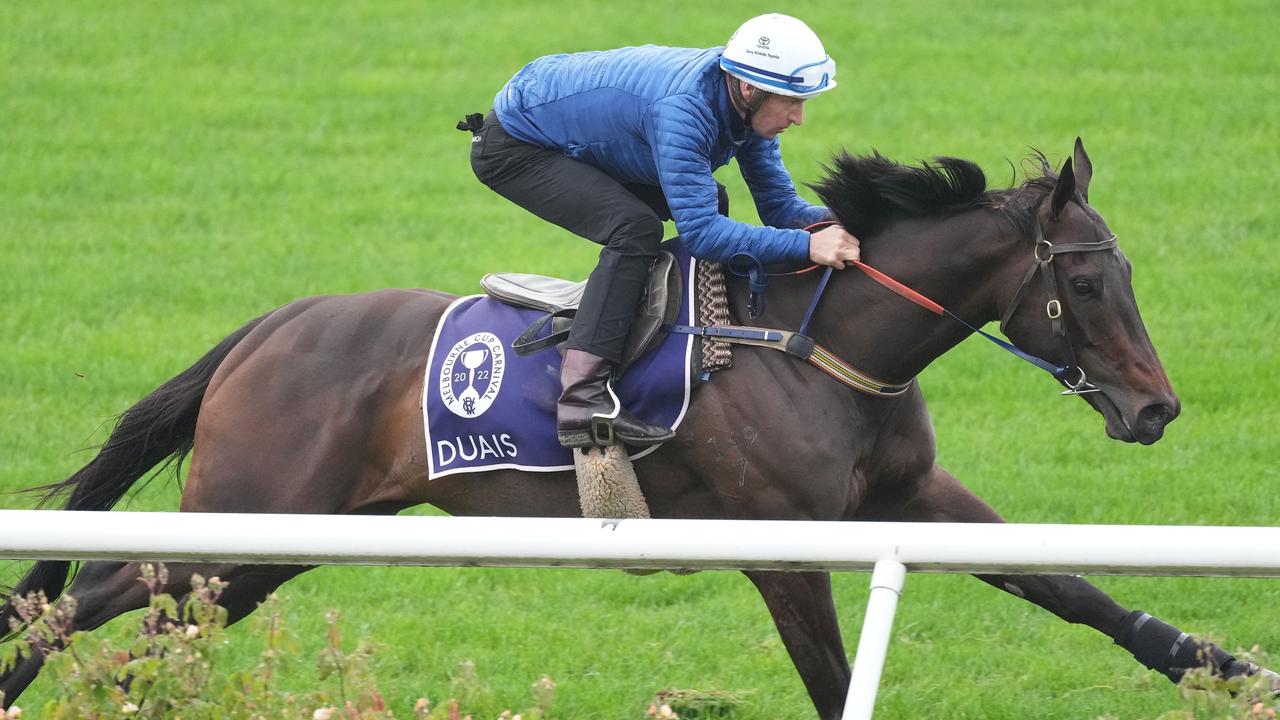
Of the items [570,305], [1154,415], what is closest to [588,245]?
[570,305]

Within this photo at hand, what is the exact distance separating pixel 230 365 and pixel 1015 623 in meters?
3.00

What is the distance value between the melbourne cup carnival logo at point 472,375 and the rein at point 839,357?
21.6 inches

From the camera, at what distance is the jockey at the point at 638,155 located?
4543 mm

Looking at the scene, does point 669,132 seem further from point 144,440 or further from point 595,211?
point 144,440

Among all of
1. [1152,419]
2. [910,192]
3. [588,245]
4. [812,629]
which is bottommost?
[588,245]

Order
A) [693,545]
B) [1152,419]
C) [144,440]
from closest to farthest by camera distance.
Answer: [693,545] → [1152,419] → [144,440]

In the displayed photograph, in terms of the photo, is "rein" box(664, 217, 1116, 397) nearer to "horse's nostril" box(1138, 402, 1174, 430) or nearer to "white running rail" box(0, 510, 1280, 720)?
"horse's nostril" box(1138, 402, 1174, 430)

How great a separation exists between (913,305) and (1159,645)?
122cm

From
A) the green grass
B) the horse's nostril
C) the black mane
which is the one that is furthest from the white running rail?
the green grass

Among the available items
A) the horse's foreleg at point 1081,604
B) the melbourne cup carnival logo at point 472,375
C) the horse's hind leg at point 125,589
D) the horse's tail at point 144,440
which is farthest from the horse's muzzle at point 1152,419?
the horse's tail at point 144,440

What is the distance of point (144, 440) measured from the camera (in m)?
5.36

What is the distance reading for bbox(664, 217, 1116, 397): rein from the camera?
4.48m

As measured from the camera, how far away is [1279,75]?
14.0m

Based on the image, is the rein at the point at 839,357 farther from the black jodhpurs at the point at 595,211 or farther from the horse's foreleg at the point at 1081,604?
the horse's foreleg at the point at 1081,604
